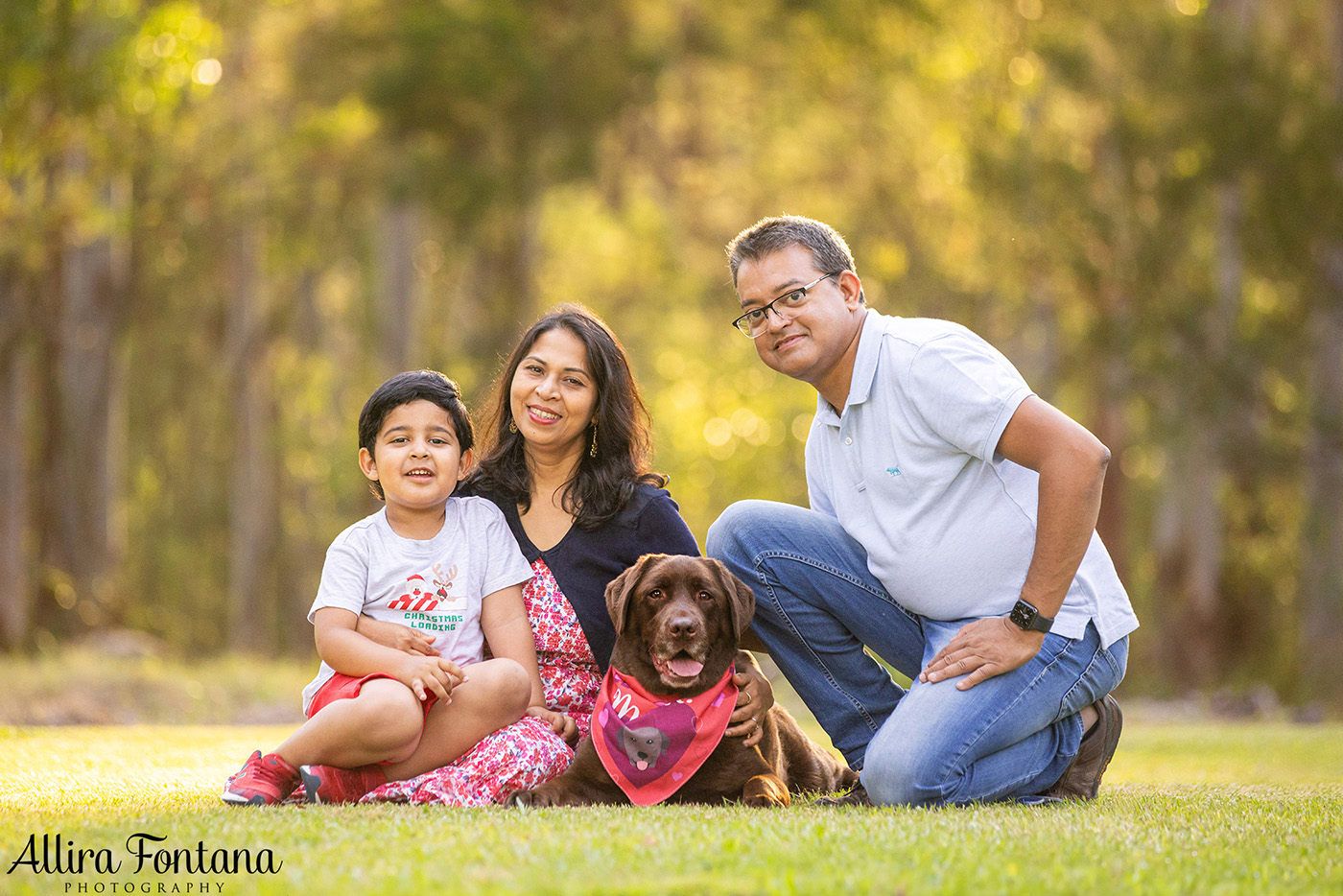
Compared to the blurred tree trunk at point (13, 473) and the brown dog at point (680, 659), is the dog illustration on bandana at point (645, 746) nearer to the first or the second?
the brown dog at point (680, 659)

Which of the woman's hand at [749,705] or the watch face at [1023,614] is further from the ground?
Answer: the watch face at [1023,614]

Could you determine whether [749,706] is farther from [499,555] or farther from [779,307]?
[779,307]

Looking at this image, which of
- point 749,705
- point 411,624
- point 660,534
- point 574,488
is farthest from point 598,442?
point 749,705

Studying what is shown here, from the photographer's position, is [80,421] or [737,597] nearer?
[737,597]

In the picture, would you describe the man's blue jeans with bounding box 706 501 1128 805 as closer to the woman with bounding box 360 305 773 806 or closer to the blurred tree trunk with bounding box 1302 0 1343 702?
the woman with bounding box 360 305 773 806

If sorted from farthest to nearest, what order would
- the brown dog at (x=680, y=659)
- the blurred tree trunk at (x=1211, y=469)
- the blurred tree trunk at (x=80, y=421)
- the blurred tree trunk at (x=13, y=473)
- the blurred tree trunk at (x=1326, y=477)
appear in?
the blurred tree trunk at (x=1211, y=469)
the blurred tree trunk at (x=80, y=421)
the blurred tree trunk at (x=1326, y=477)
the blurred tree trunk at (x=13, y=473)
the brown dog at (x=680, y=659)

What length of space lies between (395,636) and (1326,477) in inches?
472

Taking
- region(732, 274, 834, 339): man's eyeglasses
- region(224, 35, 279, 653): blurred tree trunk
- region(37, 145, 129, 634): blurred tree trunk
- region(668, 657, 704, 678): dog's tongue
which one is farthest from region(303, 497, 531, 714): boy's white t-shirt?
region(224, 35, 279, 653): blurred tree trunk

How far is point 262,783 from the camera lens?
3547 mm

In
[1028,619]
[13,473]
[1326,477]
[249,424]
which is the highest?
[249,424]

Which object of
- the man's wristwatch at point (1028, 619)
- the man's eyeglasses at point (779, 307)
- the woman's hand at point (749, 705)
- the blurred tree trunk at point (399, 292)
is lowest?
the woman's hand at point (749, 705)

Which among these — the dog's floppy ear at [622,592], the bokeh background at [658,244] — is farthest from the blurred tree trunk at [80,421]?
the dog's floppy ear at [622,592]

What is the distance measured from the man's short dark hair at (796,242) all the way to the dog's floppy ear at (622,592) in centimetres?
106

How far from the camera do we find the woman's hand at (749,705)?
3.81 metres
